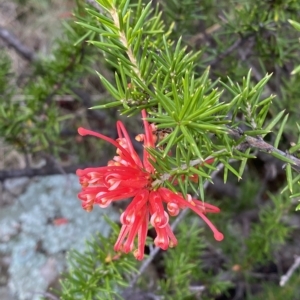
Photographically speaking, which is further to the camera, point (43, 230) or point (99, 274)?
point (43, 230)

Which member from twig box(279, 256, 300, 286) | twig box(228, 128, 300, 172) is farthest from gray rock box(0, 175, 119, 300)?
twig box(228, 128, 300, 172)

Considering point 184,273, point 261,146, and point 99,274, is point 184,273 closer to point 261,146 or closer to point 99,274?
point 99,274

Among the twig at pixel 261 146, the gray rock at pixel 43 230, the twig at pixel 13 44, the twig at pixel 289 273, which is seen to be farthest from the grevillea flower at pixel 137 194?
the twig at pixel 13 44

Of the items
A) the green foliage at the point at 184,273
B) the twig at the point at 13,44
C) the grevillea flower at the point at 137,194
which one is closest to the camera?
the grevillea flower at the point at 137,194

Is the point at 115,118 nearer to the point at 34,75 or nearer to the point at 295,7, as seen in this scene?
the point at 34,75

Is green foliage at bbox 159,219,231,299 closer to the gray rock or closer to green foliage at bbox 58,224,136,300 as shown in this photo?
green foliage at bbox 58,224,136,300

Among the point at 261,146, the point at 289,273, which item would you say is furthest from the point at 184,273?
the point at 261,146

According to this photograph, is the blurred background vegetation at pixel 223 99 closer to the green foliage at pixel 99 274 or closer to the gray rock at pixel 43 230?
the green foliage at pixel 99 274

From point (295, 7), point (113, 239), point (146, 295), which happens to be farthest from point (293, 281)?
point (295, 7)
